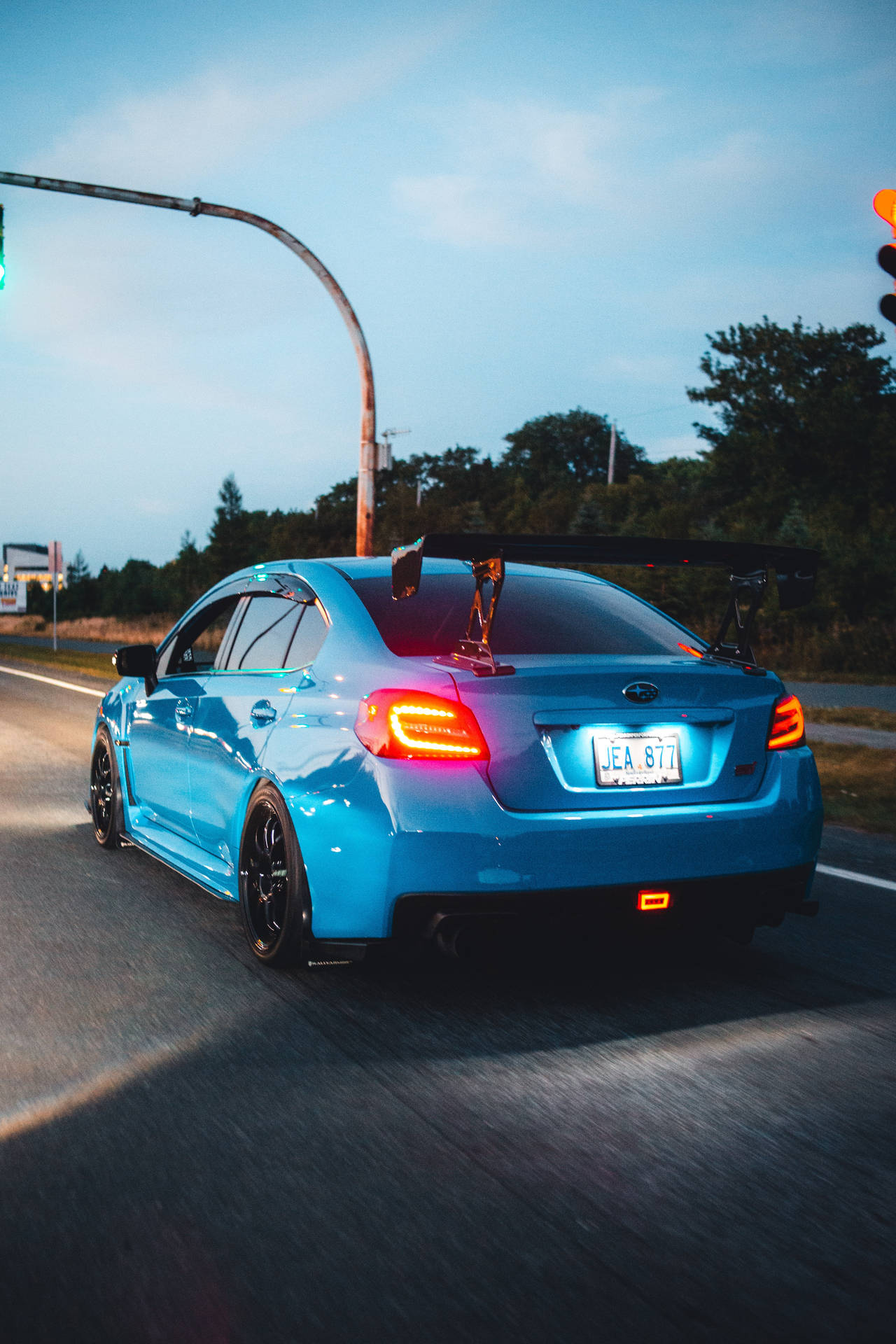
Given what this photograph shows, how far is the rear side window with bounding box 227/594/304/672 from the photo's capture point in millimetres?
5332

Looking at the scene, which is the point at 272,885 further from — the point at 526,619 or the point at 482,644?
the point at 526,619

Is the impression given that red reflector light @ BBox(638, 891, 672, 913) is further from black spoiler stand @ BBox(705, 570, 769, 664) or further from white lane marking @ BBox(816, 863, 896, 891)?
white lane marking @ BBox(816, 863, 896, 891)

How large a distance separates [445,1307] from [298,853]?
7.21ft

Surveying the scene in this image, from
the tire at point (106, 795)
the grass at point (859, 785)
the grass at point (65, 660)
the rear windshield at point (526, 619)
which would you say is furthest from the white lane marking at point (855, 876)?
the grass at point (65, 660)

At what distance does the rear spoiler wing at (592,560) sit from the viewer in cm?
434

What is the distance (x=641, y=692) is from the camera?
4.31 m

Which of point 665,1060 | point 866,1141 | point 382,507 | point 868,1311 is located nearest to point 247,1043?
point 665,1060

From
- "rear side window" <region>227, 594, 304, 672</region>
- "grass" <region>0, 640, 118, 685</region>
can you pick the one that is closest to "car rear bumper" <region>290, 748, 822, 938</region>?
"rear side window" <region>227, 594, 304, 672</region>

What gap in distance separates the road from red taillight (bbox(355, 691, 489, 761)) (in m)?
0.92

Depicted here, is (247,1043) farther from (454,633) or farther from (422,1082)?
(454,633)

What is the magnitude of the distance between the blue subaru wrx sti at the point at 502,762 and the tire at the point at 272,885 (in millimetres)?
11

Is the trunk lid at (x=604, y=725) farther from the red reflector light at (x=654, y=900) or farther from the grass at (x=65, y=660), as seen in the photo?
the grass at (x=65, y=660)

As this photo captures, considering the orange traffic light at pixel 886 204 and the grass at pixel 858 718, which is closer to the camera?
the orange traffic light at pixel 886 204

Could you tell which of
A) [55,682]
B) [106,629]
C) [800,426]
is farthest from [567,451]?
[55,682]
